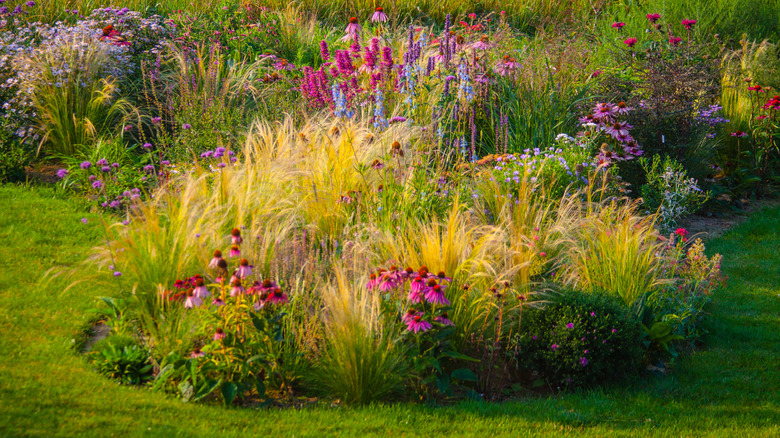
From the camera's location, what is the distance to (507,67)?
7648 millimetres

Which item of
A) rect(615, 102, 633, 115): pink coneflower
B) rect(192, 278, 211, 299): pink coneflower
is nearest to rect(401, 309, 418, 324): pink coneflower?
rect(192, 278, 211, 299): pink coneflower

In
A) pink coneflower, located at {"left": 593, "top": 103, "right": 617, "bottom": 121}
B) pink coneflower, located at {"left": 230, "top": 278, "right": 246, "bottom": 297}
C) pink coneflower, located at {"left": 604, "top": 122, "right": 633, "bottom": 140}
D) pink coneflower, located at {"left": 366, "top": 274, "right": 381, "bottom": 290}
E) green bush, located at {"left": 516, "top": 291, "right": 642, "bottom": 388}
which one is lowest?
green bush, located at {"left": 516, "top": 291, "right": 642, "bottom": 388}

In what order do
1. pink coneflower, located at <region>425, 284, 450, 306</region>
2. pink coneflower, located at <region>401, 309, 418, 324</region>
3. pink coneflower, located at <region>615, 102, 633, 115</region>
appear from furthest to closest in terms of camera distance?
pink coneflower, located at <region>615, 102, 633, 115</region> < pink coneflower, located at <region>401, 309, 418, 324</region> < pink coneflower, located at <region>425, 284, 450, 306</region>

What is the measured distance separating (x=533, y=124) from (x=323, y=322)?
4.07m

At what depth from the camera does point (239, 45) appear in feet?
33.2

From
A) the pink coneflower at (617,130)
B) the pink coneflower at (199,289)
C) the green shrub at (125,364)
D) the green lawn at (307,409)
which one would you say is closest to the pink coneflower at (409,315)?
Answer: the green lawn at (307,409)

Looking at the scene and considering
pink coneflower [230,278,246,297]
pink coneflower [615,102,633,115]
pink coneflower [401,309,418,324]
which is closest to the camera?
pink coneflower [230,278,246,297]

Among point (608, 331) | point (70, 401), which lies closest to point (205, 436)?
point (70, 401)

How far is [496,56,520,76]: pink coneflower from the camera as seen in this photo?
7.67 meters

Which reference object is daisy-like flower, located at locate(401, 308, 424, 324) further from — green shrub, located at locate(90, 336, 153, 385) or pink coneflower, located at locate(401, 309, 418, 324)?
green shrub, located at locate(90, 336, 153, 385)

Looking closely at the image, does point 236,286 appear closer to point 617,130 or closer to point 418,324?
point 418,324

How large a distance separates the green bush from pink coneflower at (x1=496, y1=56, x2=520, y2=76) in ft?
12.5

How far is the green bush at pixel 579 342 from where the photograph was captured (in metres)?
4.34

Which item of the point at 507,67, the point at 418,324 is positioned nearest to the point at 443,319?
the point at 418,324
